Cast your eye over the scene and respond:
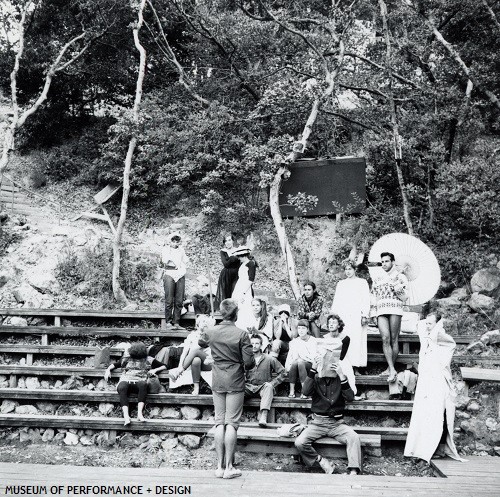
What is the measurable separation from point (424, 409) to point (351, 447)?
97 cm

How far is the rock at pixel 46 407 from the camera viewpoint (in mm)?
7715

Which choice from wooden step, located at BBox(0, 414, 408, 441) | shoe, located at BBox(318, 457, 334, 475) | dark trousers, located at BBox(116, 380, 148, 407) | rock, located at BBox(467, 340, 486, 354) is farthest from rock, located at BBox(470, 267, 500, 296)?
dark trousers, located at BBox(116, 380, 148, 407)

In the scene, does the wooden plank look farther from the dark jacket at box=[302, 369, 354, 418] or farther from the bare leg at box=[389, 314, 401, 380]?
the dark jacket at box=[302, 369, 354, 418]

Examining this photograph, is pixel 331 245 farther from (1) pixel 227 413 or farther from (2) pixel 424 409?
(1) pixel 227 413

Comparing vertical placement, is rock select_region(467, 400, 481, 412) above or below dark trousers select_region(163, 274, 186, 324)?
below

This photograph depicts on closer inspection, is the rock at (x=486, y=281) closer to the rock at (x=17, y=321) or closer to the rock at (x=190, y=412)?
the rock at (x=190, y=412)

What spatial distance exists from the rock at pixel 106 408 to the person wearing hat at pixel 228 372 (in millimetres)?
2363

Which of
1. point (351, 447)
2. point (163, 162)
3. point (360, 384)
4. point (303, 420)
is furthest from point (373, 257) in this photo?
point (163, 162)

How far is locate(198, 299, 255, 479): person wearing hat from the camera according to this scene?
5.62 meters

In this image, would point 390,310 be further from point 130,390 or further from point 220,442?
point 130,390

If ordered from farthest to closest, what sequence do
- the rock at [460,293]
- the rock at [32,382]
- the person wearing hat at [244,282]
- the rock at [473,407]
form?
the rock at [460,293] < the person wearing hat at [244,282] < the rock at [32,382] < the rock at [473,407]

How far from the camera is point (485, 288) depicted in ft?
35.0

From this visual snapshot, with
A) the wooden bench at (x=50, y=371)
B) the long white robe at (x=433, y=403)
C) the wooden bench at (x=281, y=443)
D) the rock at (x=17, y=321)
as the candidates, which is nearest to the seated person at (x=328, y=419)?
the wooden bench at (x=281, y=443)

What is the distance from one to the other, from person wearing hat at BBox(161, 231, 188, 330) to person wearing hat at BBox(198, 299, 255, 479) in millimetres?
3296
